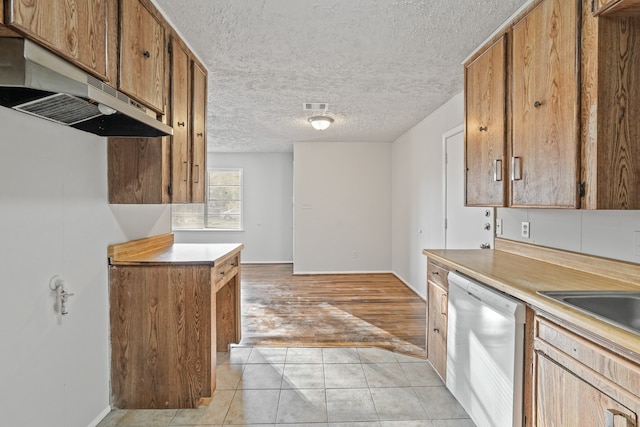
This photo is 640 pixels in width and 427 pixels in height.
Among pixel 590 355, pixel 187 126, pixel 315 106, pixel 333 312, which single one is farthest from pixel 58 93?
pixel 333 312

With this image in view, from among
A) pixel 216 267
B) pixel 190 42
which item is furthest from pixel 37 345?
pixel 190 42

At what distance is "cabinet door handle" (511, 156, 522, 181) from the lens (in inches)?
79.4

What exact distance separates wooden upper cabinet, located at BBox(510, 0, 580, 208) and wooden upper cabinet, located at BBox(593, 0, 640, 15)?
12cm

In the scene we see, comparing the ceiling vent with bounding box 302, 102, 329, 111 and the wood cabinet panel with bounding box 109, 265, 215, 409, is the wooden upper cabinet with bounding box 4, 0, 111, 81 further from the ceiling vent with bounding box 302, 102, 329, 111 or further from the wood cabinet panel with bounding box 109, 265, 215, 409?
the ceiling vent with bounding box 302, 102, 329, 111

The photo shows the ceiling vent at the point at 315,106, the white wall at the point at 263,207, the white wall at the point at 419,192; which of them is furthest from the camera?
the white wall at the point at 263,207

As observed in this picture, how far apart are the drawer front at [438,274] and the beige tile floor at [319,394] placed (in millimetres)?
726

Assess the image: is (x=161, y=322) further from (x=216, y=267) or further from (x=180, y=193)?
(x=180, y=193)

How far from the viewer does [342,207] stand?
20.1 ft

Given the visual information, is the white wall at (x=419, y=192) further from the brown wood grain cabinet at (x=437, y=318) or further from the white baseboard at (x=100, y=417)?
the white baseboard at (x=100, y=417)

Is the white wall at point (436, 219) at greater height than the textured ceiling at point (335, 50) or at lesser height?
lesser

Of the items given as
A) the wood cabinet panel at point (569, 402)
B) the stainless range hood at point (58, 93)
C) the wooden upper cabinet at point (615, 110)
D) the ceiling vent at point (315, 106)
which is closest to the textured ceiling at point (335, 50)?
the ceiling vent at point (315, 106)

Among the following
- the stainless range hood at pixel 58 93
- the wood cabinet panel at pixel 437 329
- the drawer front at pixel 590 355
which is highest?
the stainless range hood at pixel 58 93

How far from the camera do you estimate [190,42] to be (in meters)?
2.42

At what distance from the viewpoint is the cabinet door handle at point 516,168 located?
6.62 ft
